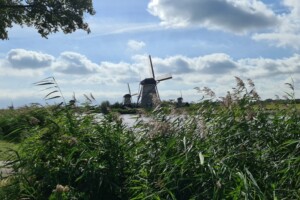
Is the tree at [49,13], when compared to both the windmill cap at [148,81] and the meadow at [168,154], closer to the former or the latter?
the meadow at [168,154]

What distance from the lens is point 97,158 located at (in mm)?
6121

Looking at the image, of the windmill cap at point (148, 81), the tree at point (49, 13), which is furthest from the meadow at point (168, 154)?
the windmill cap at point (148, 81)

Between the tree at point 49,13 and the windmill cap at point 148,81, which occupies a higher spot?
the tree at point 49,13

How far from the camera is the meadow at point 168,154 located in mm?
4949

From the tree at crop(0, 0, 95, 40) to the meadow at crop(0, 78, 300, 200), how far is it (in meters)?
19.2

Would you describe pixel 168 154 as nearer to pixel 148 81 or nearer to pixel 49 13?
pixel 49 13

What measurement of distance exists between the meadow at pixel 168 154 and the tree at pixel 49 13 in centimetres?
1916

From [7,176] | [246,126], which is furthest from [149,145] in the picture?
[7,176]

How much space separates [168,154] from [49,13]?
21864 millimetres

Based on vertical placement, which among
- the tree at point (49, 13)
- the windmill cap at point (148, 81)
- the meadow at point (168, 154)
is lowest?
the meadow at point (168, 154)

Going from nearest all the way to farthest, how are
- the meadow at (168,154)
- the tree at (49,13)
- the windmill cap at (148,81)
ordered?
the meadow at (168,154) → the tree at (49,13) → the windmill cap at (148,81)

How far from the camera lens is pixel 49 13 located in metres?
26.2

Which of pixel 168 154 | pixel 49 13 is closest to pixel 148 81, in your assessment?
pixel 49 13

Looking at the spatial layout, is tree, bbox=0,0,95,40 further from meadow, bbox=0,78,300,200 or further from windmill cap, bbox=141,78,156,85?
windmill cap, bbox=141,78,156,85
